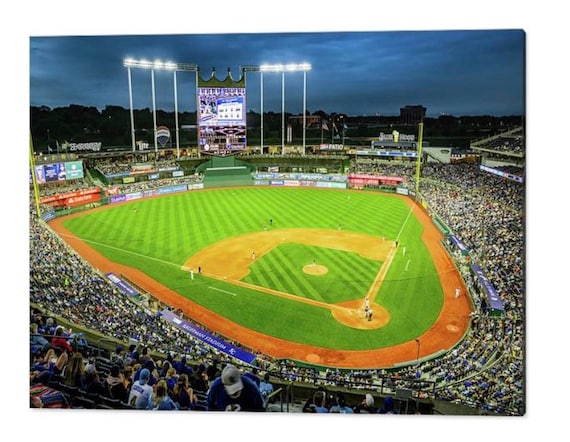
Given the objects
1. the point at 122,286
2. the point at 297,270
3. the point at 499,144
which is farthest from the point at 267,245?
the point at 499,144

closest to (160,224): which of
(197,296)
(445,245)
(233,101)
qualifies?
(233,101)

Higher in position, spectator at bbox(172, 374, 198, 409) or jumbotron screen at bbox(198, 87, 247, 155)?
jumbotron screen at bbox(198, 87, 247, 155)

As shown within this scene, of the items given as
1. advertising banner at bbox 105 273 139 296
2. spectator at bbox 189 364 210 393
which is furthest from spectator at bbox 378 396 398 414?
advertising banner at bbox 105 273 139 296

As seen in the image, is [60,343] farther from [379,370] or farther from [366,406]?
[379,370]

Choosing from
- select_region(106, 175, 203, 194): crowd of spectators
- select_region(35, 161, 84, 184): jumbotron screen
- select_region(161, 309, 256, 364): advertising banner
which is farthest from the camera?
select_region(106, 175, 203, 194): crowd of spectators

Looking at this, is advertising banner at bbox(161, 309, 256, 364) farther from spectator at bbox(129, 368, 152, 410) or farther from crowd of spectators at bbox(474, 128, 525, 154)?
crowd of spectators at bbox(474, 128, 525, 154)

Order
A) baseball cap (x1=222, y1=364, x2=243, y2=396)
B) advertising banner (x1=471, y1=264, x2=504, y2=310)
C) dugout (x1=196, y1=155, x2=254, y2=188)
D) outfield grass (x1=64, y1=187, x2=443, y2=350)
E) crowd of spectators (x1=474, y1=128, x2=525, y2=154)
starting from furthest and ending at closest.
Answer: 1. dugout (x1=196, y1=155, x2=254, y2=188)
2. crowd of spectators (x1=474, y1=128, x2=525, y2=154)
3. outfield grass (x1=64, y1=187, x2=443, y2=350)
4. advertising banner (x1=471, y1=264, x2=504, y2=310)
5. baseball cap (x1=222, y1=364, x2=243, y2=396)

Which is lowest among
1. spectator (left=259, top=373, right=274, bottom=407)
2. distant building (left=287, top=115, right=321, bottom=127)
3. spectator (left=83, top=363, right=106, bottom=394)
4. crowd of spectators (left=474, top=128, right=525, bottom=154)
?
spectator (left=259, top=373, right=274, bottom=407)

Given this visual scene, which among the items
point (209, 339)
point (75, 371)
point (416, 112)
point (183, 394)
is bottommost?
point (209, 339)
